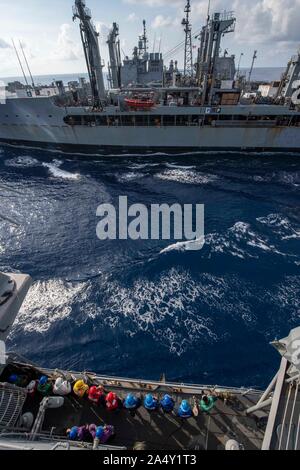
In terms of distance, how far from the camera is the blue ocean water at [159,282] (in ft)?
61.5

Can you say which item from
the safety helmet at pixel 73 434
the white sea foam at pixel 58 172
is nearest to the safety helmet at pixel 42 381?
the safety helmet at pixel 73 434

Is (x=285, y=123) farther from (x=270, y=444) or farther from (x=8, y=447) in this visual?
(x=8, y=447)

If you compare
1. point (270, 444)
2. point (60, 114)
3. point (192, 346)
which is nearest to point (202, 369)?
point (192, 346)

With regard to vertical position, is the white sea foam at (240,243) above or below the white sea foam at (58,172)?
above

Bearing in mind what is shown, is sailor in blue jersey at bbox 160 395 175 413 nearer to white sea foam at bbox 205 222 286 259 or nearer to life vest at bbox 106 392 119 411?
life vest at bbox 106 392 119 411

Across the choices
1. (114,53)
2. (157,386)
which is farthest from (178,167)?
(157,386)

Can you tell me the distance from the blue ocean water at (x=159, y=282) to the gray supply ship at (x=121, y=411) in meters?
5.27

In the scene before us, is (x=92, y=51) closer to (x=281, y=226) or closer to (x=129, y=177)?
(x=129, y=177)

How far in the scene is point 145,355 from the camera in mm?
18734

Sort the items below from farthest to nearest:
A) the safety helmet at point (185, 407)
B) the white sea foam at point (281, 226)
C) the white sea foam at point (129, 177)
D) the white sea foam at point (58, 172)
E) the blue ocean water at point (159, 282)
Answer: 1. the white sea foam at point (58, 172)
2. the white sea foam at point (129, 177)
3. the white sea foam at point (281, 226)
4. the blue ocean water at point (159, 282)
5. the safety helmet at point (185, 407)

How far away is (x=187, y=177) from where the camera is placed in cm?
4700

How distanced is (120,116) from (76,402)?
2102 inches

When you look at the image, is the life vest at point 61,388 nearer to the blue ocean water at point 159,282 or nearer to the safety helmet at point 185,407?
the safety helmet at point 185,407

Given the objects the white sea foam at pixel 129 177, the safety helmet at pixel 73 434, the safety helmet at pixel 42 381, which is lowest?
the white sea foam at pixel 129 177
